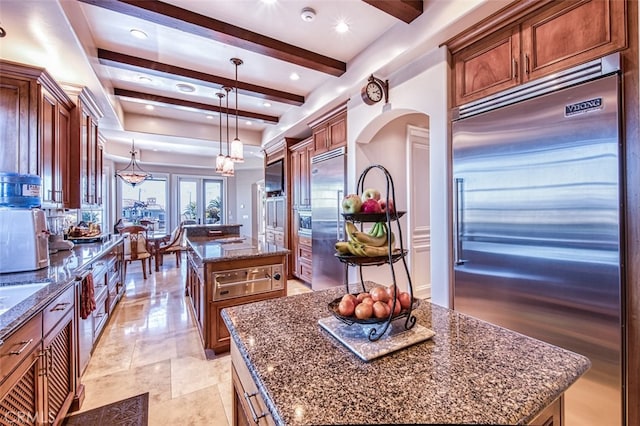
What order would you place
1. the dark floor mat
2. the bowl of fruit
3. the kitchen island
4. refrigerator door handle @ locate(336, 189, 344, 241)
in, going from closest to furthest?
the bowl of fruit → the dark floor mat → the kitchen island → refrigerator door handle @ locate(336, 189, 344, 241)

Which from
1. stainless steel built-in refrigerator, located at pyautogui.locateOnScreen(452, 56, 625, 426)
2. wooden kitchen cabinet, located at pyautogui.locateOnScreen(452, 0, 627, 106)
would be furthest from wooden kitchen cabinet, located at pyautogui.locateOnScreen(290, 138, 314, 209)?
stainless steel built-in refrigerator, located at pyautogui.locateOnScreen(452, 56, 625, 426)

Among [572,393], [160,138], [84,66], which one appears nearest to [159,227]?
[160,138]

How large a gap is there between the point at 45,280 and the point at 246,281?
138cm

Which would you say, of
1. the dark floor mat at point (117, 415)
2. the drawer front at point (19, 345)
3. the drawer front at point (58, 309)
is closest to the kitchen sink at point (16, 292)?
the drawer front at point (58, 309)

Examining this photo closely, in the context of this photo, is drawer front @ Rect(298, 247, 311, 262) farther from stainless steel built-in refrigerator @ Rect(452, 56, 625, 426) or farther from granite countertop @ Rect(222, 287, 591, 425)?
granite countertop @ Rect(222, 287, 591, 425)

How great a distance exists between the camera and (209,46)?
2990 mm

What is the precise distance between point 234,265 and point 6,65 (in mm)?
2394

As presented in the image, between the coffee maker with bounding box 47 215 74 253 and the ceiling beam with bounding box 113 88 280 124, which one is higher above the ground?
the ceiling beam with bounding box 113 88 280 124

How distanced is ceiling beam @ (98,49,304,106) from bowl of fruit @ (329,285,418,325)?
3.48 metres

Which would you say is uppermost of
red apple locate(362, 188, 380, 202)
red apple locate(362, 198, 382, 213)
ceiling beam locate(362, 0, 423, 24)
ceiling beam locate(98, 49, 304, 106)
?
ceiling beam locate(98, 49, 304, 106)

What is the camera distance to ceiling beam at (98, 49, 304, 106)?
120 inches

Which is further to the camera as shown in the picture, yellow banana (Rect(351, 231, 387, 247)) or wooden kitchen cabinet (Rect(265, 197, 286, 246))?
wooden kitchen cabinet (Rect(265, 197, 286, 246))

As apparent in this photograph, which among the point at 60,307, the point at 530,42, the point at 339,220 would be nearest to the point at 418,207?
the point at 339,220

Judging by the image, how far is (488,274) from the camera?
207cm
